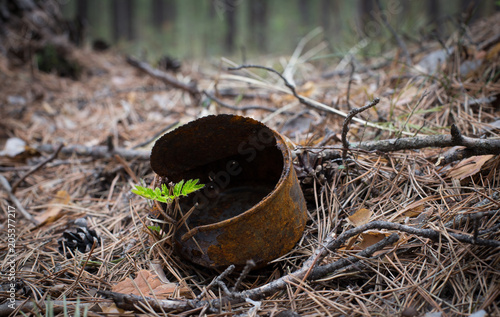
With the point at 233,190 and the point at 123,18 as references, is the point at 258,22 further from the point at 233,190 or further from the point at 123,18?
the point at 233,190

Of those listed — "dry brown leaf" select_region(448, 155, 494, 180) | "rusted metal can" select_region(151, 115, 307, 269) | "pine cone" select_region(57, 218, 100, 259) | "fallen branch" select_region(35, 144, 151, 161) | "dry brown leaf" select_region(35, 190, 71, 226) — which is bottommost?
"dry brown leaf" select_region(35, 190, 71, 226)

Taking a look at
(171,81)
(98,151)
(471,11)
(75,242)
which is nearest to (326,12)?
(171,81)

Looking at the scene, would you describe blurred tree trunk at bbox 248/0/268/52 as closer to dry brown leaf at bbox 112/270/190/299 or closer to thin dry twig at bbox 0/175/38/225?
thin dry twig at bbox 0/175/38/225

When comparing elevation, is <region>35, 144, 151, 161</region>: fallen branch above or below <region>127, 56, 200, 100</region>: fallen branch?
below

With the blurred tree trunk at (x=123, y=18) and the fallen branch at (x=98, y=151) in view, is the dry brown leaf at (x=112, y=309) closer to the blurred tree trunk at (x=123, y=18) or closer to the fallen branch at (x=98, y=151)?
the fallen branch at (x=98, y=151)

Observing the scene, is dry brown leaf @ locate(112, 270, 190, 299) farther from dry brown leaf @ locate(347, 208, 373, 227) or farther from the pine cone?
dry brown leaf @ locate(347, 208, 373, 227)

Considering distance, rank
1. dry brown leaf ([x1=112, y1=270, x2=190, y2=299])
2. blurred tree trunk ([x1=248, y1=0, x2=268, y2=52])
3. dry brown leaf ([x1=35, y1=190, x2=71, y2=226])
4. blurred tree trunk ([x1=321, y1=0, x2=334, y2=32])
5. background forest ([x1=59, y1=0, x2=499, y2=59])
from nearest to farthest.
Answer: dry brown leaf ([x1=112, y1=270, x2=190, y2=299])
dry brown leaf ([x1=35, y1=190, x2=71, y2=226])
background forest ([x1=59, y1=0, x2=499, y2=59])
blurred tree trunk ([x1=248, y1=0, x2=268, y2=52])
blurred tree trunk ([x1=321, y1=0, x2=334, y2=32])

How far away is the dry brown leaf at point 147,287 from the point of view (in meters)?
1.18

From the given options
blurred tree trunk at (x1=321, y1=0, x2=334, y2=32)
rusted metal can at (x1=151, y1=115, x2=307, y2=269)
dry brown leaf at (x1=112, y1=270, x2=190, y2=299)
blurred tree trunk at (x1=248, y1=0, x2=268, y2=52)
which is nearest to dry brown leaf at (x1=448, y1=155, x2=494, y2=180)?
rusted metal can at (x1=151, y1=115, x2=307, y2=269)

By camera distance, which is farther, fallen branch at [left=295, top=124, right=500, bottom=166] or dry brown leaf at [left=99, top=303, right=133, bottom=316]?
fallen branch at [left=295, top=124, right=500, bottom=166]

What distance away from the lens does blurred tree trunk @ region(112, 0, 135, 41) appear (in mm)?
16578

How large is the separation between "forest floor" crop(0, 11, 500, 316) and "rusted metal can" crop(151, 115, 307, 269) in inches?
4.8

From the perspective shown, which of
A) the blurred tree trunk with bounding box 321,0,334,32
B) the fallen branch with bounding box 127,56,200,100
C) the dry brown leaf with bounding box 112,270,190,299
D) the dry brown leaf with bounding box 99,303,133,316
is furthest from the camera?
the blurred tree trunk with bounding box 321,0,334,32

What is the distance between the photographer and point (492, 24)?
2953 mm
